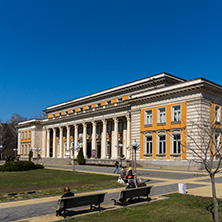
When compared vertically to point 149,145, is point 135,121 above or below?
above

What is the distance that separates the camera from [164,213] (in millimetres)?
10406

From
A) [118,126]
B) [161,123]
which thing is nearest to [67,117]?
[118,126]

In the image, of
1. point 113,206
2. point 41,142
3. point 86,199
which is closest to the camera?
point 86,199

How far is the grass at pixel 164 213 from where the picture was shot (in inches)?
376

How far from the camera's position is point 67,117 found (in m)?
63.0

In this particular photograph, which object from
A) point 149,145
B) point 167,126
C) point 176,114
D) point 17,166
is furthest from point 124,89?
point 17,166

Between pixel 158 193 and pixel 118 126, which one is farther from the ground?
pixel 118 126

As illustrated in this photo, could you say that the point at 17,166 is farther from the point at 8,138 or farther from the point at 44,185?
the point at 8,138

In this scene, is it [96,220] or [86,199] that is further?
[86,199]

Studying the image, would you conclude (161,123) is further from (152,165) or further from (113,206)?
(113,206)

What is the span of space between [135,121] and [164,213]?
1293 inches

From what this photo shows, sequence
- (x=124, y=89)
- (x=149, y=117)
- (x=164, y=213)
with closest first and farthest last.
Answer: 1. (x=164, y=213)
2. (x=149, y=117)
3. (x=124, y=89)

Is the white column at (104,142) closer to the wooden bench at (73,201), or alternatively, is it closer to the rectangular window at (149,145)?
the rectangular window at (149,145)

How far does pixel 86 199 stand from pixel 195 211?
4201mm
